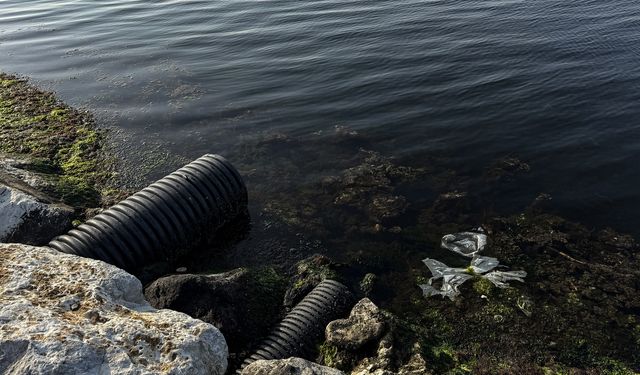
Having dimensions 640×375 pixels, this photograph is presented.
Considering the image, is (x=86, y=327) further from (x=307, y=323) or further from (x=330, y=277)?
(x=330, y=277)

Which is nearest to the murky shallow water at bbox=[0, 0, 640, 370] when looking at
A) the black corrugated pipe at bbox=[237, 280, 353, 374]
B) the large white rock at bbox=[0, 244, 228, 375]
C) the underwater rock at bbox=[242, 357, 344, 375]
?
the black corrugated pipe at bbox=[237, 280, 353, 374]

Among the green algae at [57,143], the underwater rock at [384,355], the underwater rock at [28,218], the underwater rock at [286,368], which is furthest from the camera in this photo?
the green algae at [57,143]

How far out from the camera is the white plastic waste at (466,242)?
698 cm

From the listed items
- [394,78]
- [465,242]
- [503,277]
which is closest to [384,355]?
[503,277]

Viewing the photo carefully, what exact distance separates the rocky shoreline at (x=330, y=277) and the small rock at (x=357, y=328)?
0.01m

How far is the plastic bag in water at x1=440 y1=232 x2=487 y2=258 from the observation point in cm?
698

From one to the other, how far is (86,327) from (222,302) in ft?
6.20

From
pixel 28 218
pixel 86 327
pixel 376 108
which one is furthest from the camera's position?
pixel 376 108

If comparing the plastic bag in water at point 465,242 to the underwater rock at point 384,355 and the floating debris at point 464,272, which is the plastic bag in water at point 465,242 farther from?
the underwater rock at point 384,355

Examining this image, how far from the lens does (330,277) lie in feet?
21.3

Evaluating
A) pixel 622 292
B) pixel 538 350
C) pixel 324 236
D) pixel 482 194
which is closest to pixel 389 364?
pixel 538 350

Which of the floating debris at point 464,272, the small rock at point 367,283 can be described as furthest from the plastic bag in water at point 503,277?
the small rock at point 367,283

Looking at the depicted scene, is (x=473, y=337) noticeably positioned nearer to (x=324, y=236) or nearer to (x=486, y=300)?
(x=486, y=300)

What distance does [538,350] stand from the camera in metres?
5.50
